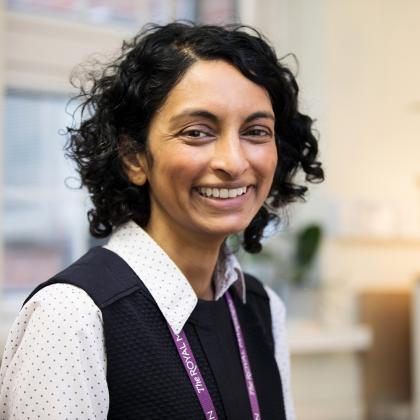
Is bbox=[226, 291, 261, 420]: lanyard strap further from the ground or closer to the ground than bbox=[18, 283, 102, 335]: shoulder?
closer to the ground

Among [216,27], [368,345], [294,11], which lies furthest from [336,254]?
[216,27]

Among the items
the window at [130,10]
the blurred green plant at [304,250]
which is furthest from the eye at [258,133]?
the blurred green plant at [304,250]

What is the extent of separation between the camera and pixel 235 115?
118 cm

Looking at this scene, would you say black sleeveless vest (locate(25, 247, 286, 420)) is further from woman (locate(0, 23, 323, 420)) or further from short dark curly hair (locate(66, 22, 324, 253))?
short dark curly hair (locate(66, 22, 324, 253))

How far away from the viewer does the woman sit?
106cm

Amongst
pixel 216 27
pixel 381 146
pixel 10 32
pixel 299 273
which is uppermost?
pixel 10 32

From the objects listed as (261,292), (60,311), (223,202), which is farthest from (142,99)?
(261,292)

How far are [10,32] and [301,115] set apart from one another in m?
1.72

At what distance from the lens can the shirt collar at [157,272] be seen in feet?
3.90

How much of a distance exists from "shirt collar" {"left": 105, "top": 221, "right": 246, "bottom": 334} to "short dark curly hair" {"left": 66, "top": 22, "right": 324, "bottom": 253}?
0.06 meters

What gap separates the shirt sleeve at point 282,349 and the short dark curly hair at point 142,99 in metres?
0.29

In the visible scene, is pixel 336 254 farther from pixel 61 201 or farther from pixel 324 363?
pixel 61 201

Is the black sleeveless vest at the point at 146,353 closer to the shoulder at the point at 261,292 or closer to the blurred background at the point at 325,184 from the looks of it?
the shoulder at the point at 261,292

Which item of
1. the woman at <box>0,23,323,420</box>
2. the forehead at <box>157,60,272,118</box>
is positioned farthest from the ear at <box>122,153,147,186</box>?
the forehead at <box>157,60,272,118</box>
